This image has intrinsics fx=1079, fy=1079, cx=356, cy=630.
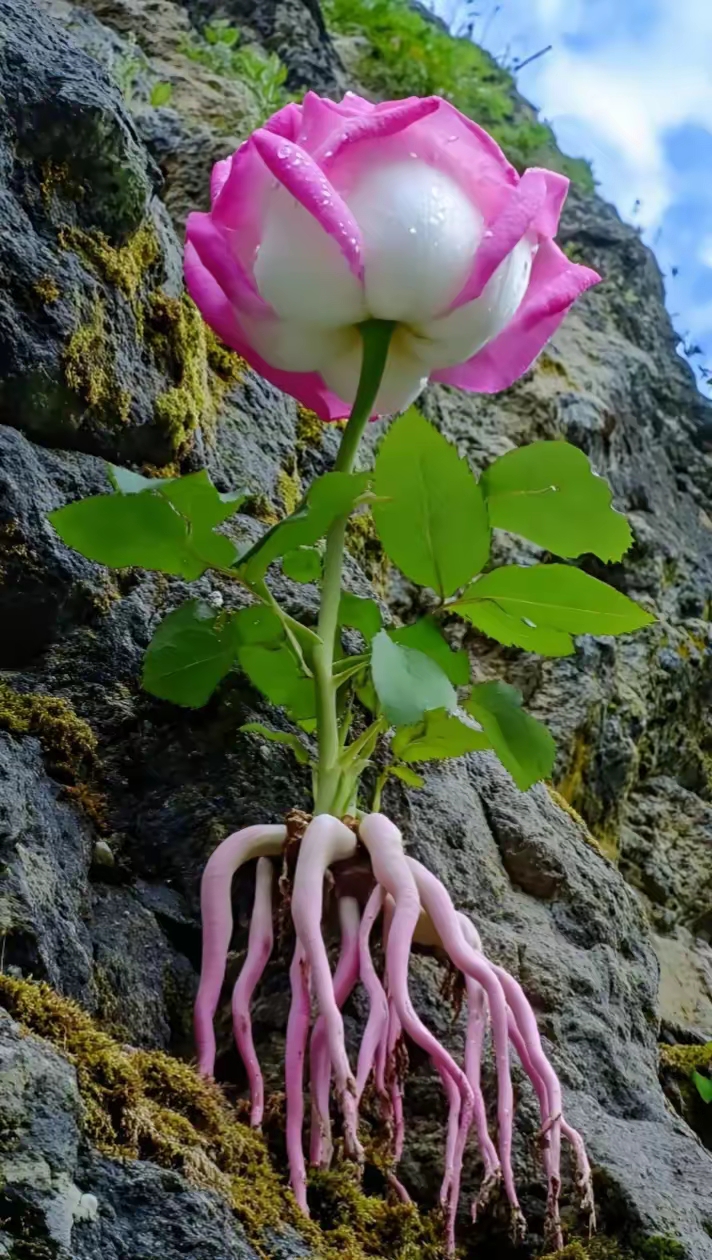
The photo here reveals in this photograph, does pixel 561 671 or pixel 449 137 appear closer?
pixel 449 137

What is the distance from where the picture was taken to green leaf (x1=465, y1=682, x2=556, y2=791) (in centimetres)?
81

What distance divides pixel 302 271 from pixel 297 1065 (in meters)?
0.53

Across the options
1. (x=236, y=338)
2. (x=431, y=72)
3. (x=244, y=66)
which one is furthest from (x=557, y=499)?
(x=431, y=72)

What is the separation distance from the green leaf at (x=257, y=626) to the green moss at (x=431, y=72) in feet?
8.08

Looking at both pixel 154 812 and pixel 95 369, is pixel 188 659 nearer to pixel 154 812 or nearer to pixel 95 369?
pixel 154 812

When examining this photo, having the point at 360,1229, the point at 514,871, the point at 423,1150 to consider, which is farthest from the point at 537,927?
the point at 360,1229

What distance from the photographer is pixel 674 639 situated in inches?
78.4

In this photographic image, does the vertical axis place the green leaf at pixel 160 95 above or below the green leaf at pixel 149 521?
above

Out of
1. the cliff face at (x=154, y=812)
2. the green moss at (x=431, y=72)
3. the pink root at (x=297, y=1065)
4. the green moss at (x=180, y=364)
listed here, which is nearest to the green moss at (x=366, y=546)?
the cliff face at (x=154, y=812)

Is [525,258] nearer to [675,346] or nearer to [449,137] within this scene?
[449,137]

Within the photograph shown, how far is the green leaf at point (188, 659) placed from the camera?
850 millimetres

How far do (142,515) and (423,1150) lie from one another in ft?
1.67

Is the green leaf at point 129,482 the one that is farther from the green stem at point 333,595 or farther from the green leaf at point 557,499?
the green leaf at point 557,499

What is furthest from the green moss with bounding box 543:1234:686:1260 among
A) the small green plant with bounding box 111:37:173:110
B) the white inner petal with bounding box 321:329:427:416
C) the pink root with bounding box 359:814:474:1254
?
the small green plant with bounding box 111:37:173:110
